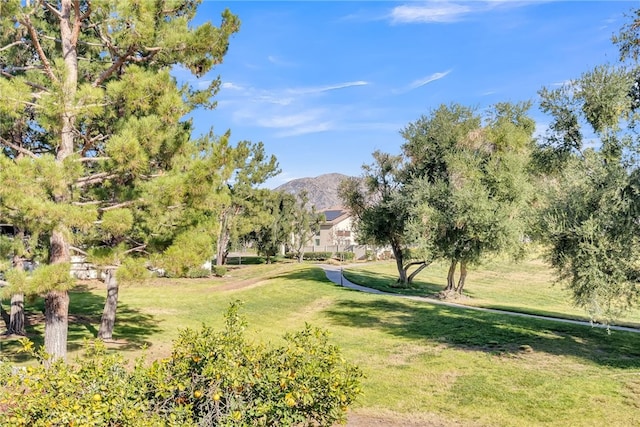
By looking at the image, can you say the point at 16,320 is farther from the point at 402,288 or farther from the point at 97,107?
the point at 402,288

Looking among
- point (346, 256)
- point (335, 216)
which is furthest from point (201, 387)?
point (335, 216)

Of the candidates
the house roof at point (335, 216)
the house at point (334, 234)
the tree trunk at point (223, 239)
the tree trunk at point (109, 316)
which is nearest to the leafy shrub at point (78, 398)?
the tree trunk at point (109, 316)

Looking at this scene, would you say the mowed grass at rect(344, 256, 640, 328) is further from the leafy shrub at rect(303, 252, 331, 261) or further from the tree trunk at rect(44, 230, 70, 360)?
the tree trunk at rect(44, 230, 70, 360)

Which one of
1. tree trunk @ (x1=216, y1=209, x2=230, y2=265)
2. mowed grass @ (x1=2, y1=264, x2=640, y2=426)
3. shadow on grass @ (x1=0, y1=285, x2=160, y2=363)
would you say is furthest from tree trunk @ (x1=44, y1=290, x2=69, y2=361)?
tree trunk @ (x1=216, y1=209, x2=230, y2=265)

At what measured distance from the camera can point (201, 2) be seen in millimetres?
13172

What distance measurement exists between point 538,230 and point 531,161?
3526 mm

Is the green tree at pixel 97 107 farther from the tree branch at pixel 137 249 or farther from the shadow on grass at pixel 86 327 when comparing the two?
the shadow on grass at pixel 86 327

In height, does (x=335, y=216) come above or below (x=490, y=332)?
above

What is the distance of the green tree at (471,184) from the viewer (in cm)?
2388

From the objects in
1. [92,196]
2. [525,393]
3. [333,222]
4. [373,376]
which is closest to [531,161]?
[525,393]

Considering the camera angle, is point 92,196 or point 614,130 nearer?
point 92,196

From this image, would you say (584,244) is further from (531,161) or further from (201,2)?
(201,2)

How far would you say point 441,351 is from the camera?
1521 cm

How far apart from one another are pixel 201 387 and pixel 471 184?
22.1m
